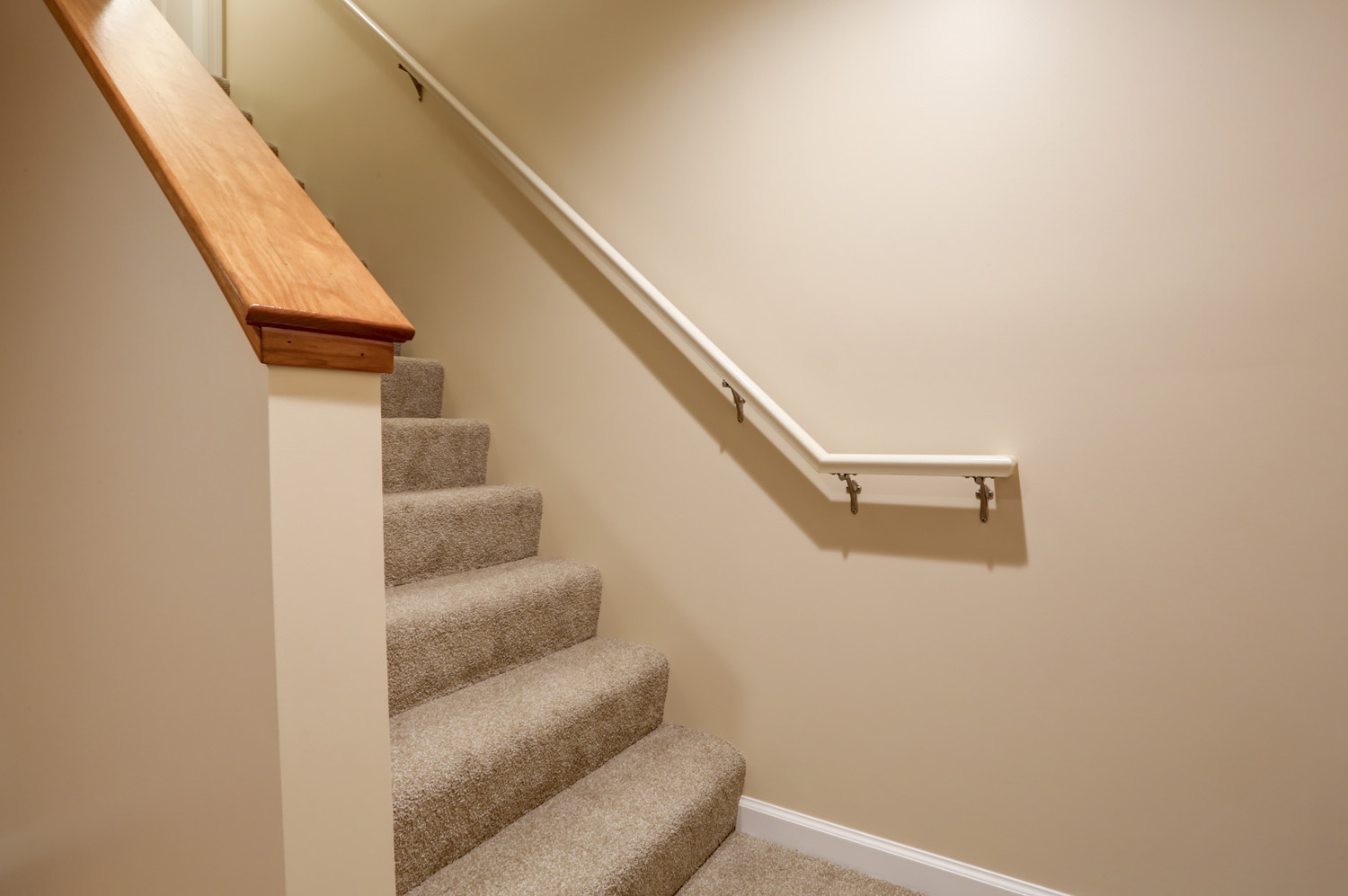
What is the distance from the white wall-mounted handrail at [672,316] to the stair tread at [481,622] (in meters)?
0.66

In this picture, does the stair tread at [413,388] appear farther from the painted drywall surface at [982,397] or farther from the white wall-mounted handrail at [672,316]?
the white wall-mounted handrail at [672,316]

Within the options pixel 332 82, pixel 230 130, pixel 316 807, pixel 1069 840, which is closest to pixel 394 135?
pixel 332 82

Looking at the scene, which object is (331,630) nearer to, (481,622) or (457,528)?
(481,622)

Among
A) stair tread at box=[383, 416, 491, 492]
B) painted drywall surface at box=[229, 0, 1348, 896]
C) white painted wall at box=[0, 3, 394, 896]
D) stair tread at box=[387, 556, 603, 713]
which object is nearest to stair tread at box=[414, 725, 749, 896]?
painted drywall surface at box=[229, 0, 1348, 896]

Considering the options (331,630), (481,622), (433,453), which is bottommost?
(481,622)

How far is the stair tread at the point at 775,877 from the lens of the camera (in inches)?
57.7

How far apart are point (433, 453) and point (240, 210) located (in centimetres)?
117

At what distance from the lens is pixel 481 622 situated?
1563mm

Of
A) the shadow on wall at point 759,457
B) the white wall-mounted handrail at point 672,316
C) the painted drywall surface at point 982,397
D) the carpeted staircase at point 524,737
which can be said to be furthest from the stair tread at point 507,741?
the white wall-mounted handrail at point 672,316

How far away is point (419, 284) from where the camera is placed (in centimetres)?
229

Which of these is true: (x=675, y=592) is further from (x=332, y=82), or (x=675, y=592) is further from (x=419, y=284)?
(x=332, y=82)

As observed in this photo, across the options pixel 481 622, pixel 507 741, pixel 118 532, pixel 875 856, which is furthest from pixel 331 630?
pixel 875 856

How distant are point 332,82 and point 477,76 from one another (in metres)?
0.68

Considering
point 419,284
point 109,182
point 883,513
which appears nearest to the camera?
point 109,182
